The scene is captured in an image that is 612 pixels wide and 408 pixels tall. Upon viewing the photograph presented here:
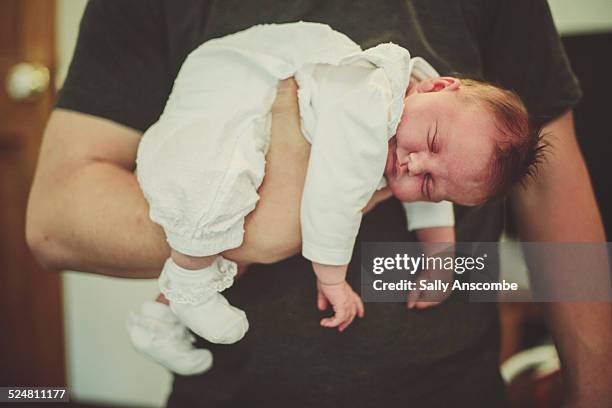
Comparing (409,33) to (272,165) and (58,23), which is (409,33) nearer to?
(272,165)

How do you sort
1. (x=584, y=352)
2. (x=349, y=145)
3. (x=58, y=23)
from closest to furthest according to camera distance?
1. (x=349, y=145)
2. (x=584, y=352)
3. (x=58, y=23)

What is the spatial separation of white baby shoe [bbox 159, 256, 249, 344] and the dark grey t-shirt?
0.07 ft

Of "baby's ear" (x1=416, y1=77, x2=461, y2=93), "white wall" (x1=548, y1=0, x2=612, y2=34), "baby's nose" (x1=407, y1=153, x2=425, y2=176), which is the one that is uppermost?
"white wall" (x1=548, y1=0, x2=612, y2=34)

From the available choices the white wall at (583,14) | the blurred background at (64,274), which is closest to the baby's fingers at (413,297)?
the blurred background at (64,274)

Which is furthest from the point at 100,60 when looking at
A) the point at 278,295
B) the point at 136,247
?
the point at 278,295

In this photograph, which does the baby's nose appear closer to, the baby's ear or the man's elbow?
the baby's ear

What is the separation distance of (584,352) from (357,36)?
1.35ft

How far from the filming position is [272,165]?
450mm

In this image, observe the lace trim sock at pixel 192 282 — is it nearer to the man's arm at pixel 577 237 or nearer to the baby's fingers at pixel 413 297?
the baby's fingers at pixel 413 297

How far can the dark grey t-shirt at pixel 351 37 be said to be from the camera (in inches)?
18.9

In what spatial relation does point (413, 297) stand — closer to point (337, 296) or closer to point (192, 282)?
point (337, 296)

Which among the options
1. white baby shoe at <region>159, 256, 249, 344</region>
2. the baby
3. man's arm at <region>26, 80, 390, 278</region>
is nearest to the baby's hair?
the baby

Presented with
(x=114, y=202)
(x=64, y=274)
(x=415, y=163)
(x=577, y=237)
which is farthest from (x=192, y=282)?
(x=64, y=274)

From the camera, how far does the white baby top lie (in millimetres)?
412
